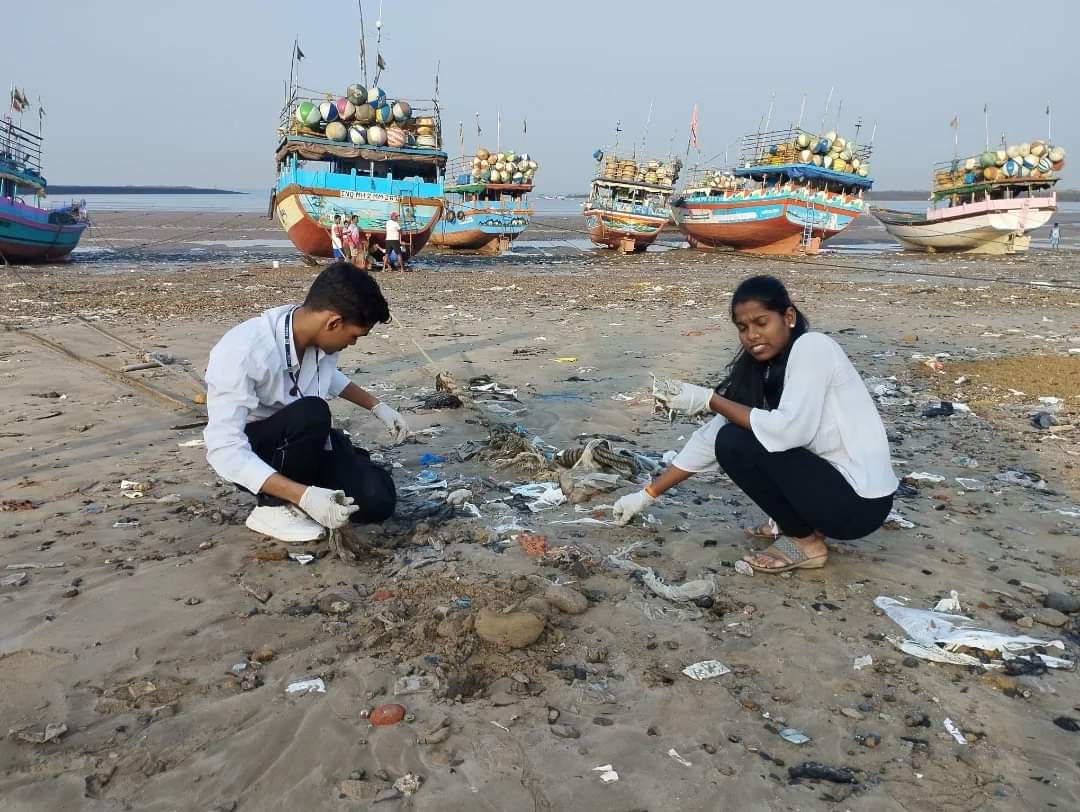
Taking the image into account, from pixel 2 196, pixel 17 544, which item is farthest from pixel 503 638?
pixel 2 196

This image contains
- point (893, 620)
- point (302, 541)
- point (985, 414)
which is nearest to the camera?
point (893, 620)

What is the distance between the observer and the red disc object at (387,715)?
81.8 inches

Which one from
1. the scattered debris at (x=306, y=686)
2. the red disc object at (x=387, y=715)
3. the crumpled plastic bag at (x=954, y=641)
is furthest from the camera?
the crumpled plastic bag at (x=954, y=641)

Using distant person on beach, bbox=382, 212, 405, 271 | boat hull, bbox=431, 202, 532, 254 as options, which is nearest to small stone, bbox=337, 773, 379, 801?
distant person on beach, bbox=382, 212, 405, 271

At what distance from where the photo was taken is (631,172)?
98.3ft

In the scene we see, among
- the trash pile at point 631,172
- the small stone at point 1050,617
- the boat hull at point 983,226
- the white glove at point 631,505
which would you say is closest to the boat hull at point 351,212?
the trash pile at point 631,172

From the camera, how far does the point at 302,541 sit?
310cm

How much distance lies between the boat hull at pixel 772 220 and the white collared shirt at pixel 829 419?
2465cm

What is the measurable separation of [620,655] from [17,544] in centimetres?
258

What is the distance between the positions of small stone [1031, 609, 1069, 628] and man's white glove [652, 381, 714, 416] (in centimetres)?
139

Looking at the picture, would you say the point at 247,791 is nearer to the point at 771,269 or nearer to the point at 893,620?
the point at 893,620

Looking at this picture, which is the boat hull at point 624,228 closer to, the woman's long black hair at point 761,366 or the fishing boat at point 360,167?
the fishing boat at point 360,167

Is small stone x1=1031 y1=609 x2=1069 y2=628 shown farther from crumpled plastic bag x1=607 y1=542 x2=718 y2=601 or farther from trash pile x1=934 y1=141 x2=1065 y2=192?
trash pile x1=934 y1=141 x2=1065 y2=192

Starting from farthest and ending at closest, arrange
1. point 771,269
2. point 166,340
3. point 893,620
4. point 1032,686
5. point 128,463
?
point 771,269, point 166,340, point 128,463, point 893,620, point 1032,686
